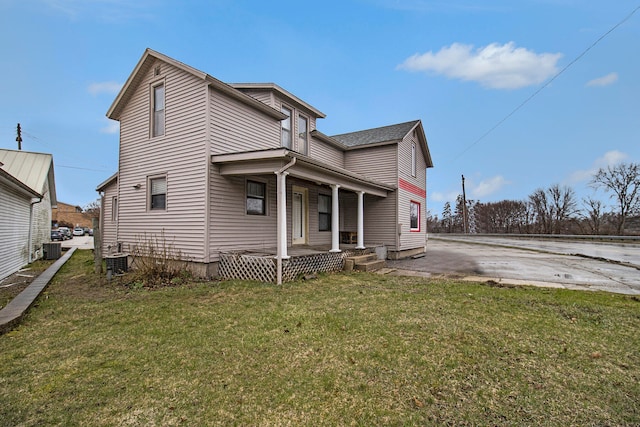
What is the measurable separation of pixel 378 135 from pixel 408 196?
332 cm

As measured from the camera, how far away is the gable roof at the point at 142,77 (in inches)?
342

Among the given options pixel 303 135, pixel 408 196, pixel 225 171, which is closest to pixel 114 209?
pixel 225 171

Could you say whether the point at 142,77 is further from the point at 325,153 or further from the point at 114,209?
the point at 325,153

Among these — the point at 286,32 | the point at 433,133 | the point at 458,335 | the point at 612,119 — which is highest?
the point at 286,32

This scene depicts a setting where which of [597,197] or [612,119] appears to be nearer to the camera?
[612,119]

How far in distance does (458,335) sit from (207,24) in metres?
14.3

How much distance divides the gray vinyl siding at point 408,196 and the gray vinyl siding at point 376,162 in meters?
0.32

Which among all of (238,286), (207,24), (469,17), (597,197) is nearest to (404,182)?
(469,17)

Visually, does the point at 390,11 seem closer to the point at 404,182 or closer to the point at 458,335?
the point at 404,182

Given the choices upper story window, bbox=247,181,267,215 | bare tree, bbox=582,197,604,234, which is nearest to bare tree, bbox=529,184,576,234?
bare tree, bbox=582,197,604,234

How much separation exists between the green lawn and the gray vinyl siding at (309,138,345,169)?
8.11 meters

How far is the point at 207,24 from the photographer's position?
12.7 meters

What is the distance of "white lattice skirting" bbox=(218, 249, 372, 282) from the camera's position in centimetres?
785

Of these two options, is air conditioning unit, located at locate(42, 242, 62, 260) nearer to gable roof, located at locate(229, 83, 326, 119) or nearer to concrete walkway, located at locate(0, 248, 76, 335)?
concrete walkway, located at locate(0, 248, 76, 335)
